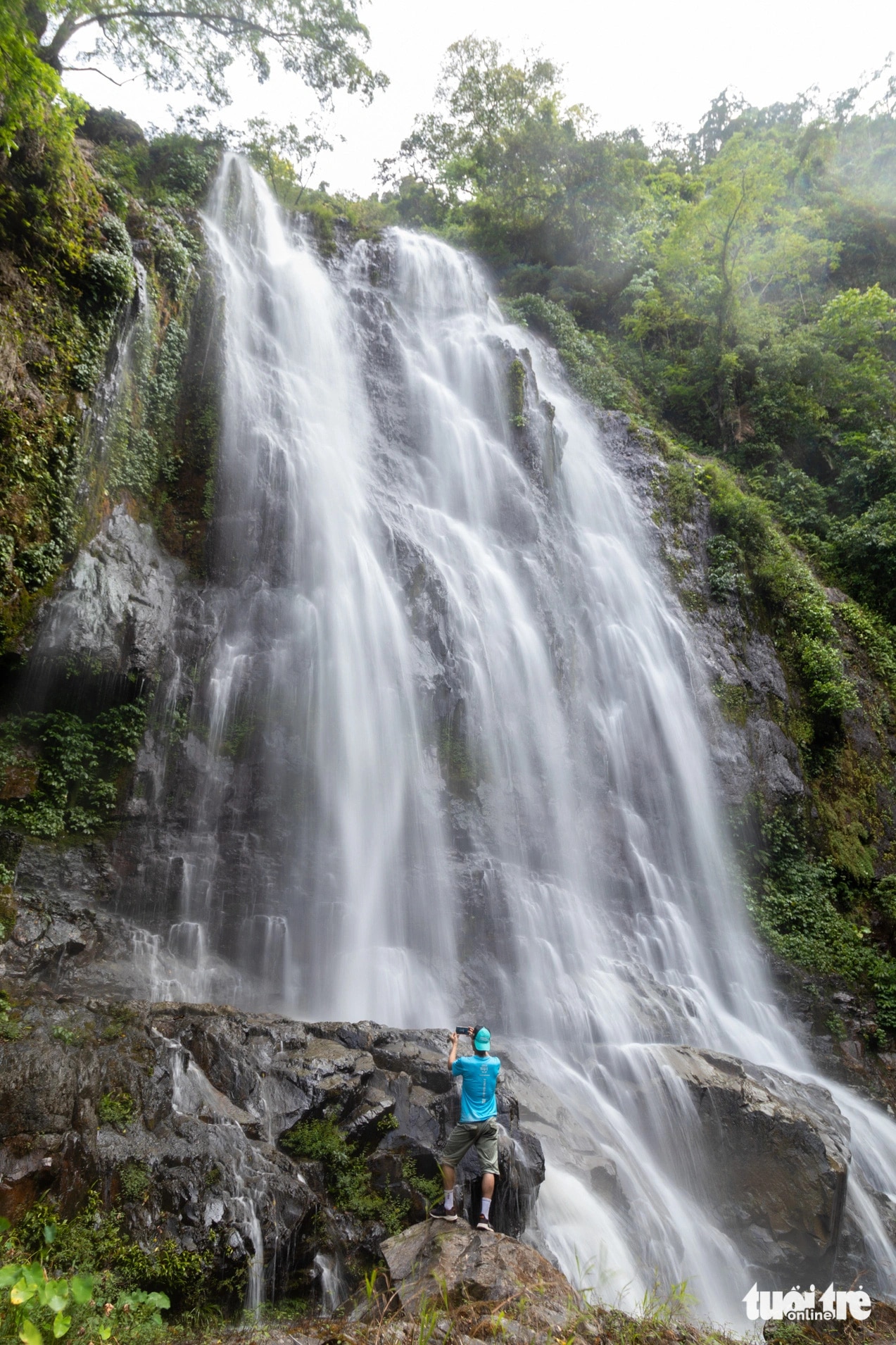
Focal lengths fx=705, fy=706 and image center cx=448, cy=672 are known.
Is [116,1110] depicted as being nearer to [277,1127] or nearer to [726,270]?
[277,1127]

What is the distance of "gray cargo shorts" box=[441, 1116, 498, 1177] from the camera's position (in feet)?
17.3

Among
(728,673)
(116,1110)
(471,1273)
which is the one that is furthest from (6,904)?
(728,673)

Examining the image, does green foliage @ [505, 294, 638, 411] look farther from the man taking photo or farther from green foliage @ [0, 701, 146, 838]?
the man taking photo

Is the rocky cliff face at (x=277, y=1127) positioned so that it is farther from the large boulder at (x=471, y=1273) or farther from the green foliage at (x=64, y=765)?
the large boulder at (x=471, y=1273)

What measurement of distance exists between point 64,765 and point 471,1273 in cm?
694

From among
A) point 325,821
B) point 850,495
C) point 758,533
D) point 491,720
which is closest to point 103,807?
point 325,821

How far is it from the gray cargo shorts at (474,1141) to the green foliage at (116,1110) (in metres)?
2.31

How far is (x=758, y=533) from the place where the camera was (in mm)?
17344

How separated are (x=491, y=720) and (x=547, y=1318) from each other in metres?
8.64

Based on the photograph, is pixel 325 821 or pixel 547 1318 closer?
pixel 547 1318

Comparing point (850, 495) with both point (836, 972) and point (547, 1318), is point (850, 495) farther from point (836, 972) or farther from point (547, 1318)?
point (547, 1318)

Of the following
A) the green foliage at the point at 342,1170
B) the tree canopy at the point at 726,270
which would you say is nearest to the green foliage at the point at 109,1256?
the green foliage at the point at 342,1170

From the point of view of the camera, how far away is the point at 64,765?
8.56m

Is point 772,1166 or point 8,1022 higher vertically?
point 8,1022
